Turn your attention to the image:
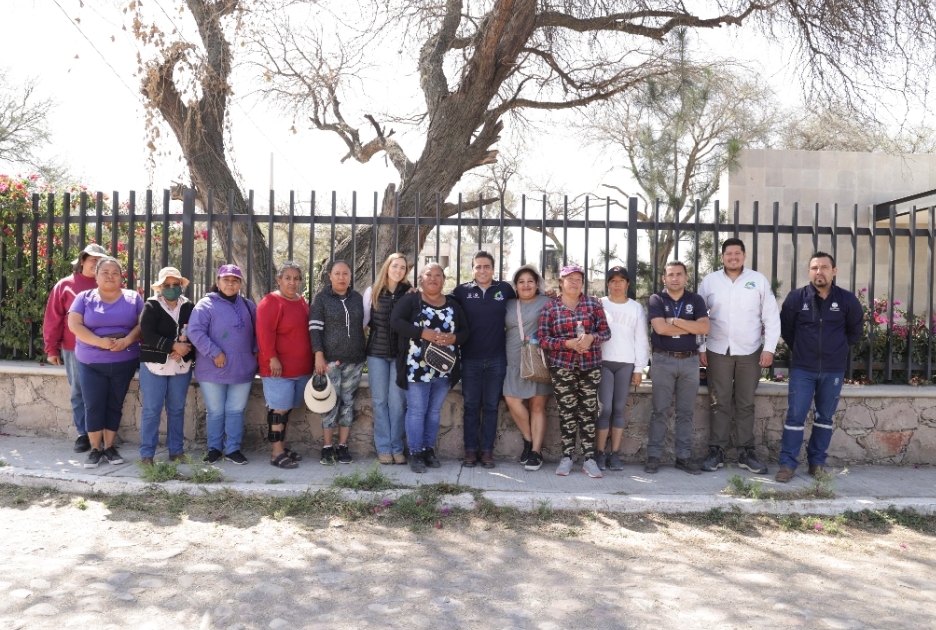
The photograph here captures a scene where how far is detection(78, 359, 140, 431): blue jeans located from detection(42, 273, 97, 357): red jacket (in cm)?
52

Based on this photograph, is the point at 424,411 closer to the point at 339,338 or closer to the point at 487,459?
the point at 487,459

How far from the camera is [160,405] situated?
219 inches

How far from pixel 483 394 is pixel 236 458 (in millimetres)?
2065

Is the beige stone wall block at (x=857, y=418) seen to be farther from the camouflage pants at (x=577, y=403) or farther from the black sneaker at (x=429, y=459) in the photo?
the black sneaker at (x=429, y=459)

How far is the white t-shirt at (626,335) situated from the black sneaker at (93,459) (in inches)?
160

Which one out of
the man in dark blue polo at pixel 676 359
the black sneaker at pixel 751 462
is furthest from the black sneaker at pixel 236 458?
the black sneaker at pixel 751 462

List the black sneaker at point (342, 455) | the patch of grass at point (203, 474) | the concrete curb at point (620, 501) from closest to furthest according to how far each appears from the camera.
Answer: the concrete curb at point (620, 501) → the patch of grass at point (203, 474) → the black sneaker at point (342, 455)

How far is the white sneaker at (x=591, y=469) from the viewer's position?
215 inches

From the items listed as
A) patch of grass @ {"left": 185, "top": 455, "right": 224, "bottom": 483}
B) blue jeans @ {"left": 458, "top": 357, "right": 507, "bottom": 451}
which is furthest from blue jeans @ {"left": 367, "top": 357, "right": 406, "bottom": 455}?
patch of grass @ {"left": 185, "top": 455, "right": 224, "bottom": 483}

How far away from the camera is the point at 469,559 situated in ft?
13.0

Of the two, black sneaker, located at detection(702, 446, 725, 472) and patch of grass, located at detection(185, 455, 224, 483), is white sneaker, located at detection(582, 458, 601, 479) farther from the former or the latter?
patch of grass, located at detection(185, 455, 224, 483)

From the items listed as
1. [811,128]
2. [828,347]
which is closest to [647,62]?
[828,347]

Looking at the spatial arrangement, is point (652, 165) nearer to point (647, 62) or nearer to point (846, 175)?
point (846, 175)

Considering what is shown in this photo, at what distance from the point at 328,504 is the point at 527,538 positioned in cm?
140
